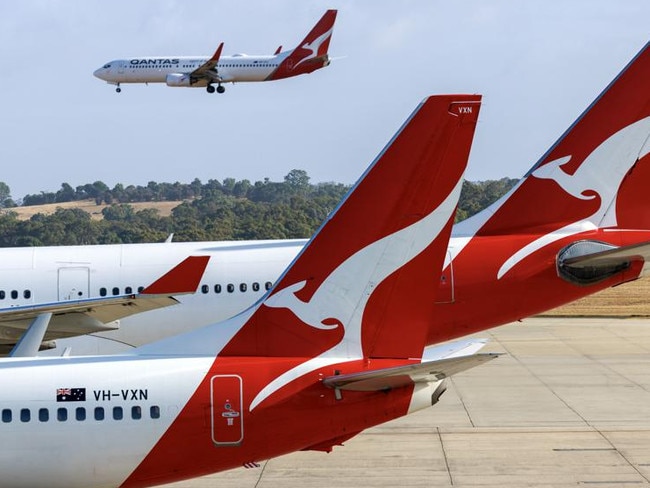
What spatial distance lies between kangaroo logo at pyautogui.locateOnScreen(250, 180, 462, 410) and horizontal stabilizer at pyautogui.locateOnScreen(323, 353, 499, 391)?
0.52 m

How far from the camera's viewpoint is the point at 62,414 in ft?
43.6

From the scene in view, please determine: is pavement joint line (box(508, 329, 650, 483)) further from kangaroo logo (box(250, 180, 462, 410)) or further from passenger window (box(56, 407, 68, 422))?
passenger window (box(56, 407, 68, 422))

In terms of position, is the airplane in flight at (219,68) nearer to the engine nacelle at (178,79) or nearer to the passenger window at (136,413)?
the engine nacelle at (178,79)

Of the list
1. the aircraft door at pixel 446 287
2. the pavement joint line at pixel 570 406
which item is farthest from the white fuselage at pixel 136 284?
the pavement joint line at pixel 570 406

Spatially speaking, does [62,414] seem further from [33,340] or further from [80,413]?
[33,340]

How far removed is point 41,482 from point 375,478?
6985 mm

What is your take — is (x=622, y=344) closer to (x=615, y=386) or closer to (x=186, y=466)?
(x=615, y=386)

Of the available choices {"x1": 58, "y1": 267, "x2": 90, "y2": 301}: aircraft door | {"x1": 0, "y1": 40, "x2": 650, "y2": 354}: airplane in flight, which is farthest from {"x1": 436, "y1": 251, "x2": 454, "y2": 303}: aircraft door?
{"x1": 58, "y1": 267, "x2": 90, "y2": 301}: aircraft door

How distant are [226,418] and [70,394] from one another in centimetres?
185

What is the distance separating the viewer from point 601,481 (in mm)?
18203

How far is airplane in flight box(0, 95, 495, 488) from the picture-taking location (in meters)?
13.2

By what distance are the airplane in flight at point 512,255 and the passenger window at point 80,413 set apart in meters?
10.5

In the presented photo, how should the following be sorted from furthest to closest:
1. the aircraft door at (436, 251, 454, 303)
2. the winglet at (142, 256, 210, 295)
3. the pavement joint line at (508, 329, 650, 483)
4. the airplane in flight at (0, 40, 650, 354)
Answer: the airplane in flight at (0, 40, 650, 354)
the aircraft door at (436, 251, 454, 303)
the pavement joint line at (508, 329, 650, 483)
the winglet at (142, 256, 210, 295)

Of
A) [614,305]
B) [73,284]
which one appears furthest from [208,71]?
[73,284]
